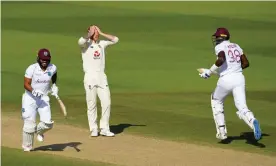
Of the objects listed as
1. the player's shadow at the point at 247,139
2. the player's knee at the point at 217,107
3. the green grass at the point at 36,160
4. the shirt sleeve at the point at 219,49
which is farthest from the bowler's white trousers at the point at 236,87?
the green grass at the point at 36,160

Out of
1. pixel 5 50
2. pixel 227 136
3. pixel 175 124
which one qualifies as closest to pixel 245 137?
pixel 227 136

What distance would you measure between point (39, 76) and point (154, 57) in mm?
15350

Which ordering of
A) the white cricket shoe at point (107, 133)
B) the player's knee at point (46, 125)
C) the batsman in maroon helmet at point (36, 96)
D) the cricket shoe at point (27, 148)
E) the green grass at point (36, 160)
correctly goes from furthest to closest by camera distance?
the white cricket shoe at point (107, 133), the cricket shoe at point (27, 148), the player's knee at point (46, 125), the batsman in maroon helmet at point (36, 96), the green grass at point (36, 160)

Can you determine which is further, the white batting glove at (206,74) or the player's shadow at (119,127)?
the player's shadow at (119,127)

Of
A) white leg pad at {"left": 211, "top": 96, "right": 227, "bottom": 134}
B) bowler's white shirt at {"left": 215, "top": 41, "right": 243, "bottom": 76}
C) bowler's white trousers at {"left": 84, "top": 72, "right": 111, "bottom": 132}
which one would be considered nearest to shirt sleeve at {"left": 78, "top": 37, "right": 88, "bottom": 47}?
bowler's white trousers at {"left": 84, "top": 72, "right": 111, "bottom": 132}

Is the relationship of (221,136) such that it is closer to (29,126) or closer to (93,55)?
(93,55)

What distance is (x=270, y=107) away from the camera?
879 inches

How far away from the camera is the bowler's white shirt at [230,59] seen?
693 inches

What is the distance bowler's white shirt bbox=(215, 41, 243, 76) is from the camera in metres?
17.6

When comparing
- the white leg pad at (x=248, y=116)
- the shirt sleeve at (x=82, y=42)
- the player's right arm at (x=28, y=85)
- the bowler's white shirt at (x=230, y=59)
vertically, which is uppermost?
the shirt sleeve at (x=82, y=42)

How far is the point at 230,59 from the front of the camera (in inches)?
693

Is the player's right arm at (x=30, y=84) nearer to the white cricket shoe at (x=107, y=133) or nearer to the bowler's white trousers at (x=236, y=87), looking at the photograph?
the white cricket shoe at (x=107, y=133)

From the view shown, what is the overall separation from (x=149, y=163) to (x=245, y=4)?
31.0 meters

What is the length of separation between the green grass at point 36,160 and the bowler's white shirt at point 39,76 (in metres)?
1.24
